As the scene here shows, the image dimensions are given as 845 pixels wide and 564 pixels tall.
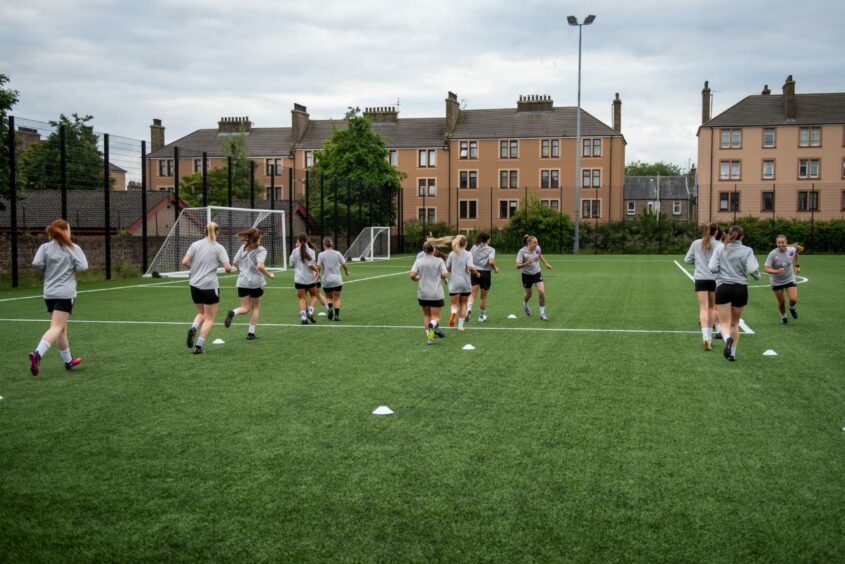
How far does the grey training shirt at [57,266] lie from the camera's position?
916 cm

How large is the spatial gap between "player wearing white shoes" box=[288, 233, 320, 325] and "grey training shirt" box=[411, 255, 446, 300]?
2905 mm

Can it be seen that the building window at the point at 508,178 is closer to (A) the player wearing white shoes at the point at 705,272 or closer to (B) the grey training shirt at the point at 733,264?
(A) the player wearing white shoes at the point at 705,272

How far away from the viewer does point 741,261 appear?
10195mm

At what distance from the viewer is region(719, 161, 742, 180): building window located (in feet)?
247

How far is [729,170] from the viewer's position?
7544 cm

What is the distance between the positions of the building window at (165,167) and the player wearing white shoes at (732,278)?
81323mm

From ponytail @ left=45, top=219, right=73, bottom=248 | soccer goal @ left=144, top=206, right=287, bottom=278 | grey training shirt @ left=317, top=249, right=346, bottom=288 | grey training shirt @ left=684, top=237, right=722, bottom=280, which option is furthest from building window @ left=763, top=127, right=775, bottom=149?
ponytail @ left=45, top=219, right=73, bottom=248

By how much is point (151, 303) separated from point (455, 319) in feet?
26.1

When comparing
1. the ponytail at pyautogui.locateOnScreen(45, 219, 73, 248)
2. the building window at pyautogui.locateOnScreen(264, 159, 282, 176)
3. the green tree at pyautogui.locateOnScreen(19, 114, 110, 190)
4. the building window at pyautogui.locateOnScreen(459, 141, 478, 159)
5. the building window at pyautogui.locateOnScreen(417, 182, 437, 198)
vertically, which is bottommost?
the ponytail at pyautogui.locateOnScreen(45, 219, 73, 248)

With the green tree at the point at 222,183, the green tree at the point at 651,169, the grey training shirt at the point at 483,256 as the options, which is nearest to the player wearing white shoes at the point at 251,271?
the grey training shirt at the point at 483,256

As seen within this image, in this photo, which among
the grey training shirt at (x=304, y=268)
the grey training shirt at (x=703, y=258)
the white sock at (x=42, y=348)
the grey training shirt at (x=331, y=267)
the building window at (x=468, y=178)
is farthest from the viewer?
the building window at (x=468, y=178)

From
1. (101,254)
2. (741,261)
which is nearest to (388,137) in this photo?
(101,254)

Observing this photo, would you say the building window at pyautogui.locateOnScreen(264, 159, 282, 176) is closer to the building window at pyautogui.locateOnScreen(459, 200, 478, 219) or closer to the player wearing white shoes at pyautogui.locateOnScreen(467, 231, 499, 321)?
the building window at pyautogui.locateOnScreen(459, 200, 478, 219)

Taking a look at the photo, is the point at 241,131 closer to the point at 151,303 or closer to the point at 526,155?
the point at 526,155
